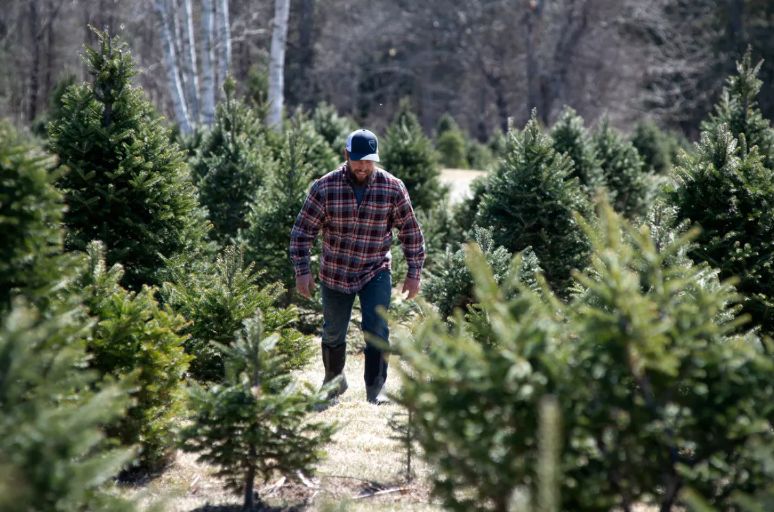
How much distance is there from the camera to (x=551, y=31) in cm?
4478

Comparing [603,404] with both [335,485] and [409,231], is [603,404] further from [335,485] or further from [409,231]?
[409,231]

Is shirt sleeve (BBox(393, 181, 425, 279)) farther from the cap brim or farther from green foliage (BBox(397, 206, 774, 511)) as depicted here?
green foliage (BBox(397, 206, 774, 511))

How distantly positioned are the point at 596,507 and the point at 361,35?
44313 millimetres

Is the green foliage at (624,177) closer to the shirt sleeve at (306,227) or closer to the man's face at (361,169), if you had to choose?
the man's face at (361,169)

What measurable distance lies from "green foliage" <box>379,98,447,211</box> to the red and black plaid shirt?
24.8 ft

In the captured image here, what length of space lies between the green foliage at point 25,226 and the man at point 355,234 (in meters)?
2.59

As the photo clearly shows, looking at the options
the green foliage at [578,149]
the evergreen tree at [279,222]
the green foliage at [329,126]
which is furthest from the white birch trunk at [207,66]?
the evergreen tree at [279,222]

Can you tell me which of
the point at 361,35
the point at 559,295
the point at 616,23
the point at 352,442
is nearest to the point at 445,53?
the point at 361,35

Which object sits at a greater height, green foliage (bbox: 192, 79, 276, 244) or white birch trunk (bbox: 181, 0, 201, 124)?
white birch trunk (bbox: 181, 0, 201, 124)

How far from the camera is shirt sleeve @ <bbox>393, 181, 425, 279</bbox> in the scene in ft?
20.1

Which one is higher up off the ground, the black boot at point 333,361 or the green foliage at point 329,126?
the green foliage at point 329,126

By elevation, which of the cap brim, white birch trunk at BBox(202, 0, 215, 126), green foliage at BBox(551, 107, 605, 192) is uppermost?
white birch trunk at BBox(202, 0, 215, 126)

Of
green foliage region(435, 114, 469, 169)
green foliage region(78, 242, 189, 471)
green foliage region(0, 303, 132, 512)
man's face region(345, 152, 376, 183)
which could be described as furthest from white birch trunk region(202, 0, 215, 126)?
green foliage region(0, 303, 132, 512)

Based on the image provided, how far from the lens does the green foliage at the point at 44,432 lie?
259 centimetres
